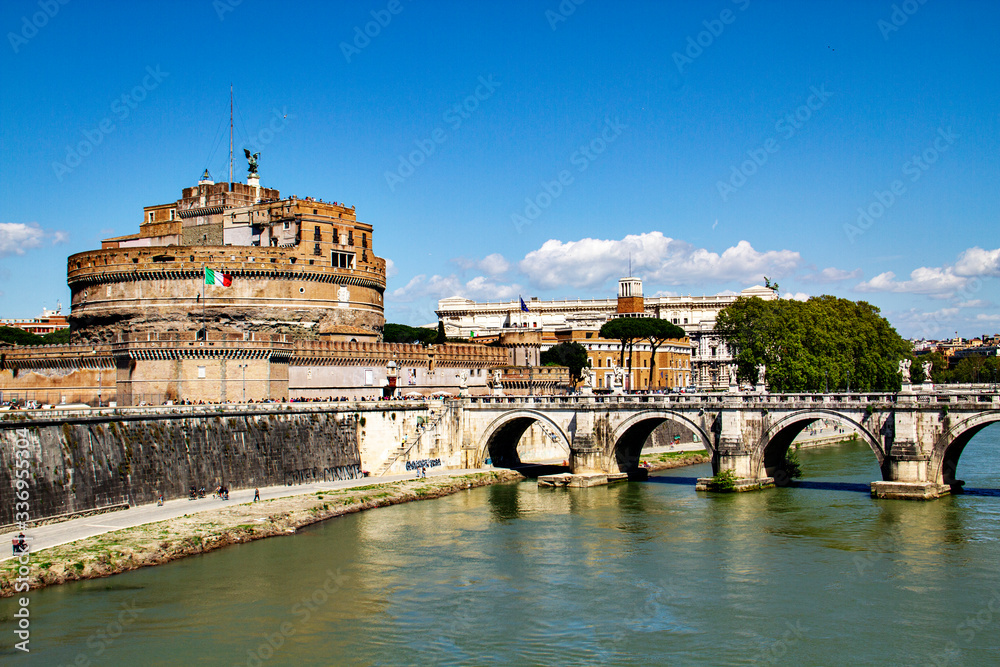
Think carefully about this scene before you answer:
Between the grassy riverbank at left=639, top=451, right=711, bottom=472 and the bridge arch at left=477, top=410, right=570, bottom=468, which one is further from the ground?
the bridge arch at left=477, top=410, right=570, bottom=468

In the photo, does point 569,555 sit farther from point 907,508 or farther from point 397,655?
point 907,508

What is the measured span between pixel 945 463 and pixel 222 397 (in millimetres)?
36605

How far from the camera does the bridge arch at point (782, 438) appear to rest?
46.3 m

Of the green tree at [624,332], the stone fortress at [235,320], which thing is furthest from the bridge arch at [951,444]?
the green tree at [624,332]

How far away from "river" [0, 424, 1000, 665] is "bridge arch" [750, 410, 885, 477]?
377cm

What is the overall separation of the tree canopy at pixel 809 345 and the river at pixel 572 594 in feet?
81.8

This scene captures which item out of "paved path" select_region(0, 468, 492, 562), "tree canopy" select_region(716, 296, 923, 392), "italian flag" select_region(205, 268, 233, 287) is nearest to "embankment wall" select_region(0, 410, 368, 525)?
"paved path" select_region(0, 468, 492, 562)

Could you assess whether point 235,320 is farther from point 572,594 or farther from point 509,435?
point 572,594

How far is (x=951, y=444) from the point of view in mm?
44469

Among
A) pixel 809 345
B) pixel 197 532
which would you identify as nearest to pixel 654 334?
pixel 809 345

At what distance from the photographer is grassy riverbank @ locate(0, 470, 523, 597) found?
31453mm

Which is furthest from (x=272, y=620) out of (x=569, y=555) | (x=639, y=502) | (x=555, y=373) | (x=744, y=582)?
(x=555, y=373)

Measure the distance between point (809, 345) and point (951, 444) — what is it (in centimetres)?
2752

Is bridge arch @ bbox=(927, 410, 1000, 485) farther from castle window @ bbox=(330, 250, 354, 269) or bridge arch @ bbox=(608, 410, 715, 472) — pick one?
castle window @ bbox=(330, 250, 354, 269)
